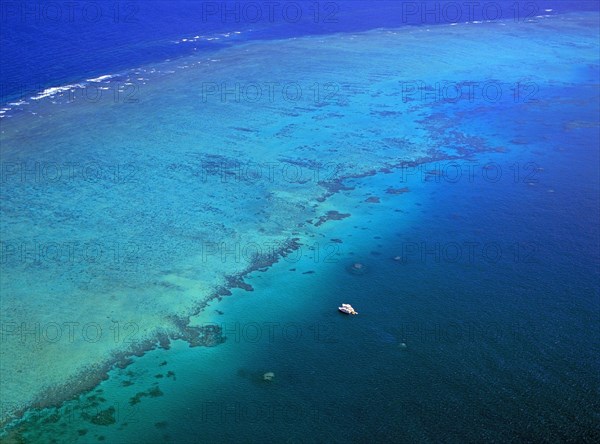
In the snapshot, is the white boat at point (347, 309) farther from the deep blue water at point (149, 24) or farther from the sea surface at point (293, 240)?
the deep blue water at point (149, 24)

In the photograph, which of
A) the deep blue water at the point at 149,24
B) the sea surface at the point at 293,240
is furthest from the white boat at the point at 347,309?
the deep blue water at the point at 149,24

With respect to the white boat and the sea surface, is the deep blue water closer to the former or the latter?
the sea surface

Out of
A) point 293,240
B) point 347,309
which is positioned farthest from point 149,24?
point 347,309

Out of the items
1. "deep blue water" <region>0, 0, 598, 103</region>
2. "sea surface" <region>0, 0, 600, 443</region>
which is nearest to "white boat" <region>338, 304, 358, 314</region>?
"sea surface" <region>0, 0, 600, 443</region>

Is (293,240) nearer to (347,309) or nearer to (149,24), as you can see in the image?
(347,309)

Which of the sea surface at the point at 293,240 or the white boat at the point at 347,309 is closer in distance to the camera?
the sea surface at the point at 293,240

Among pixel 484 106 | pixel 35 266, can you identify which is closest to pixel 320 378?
pixel 35 266

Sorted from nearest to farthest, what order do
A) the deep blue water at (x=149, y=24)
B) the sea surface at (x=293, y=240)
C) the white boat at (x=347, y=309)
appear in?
the sea surface at (x=293, y=240)
the white boat at (x=347, y=309)
the deep blue water at (x=149, y=24)
